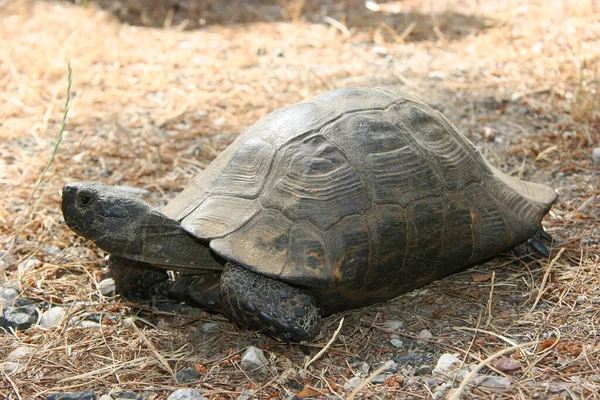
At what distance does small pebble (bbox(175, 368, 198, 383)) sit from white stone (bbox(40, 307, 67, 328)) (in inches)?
32.2

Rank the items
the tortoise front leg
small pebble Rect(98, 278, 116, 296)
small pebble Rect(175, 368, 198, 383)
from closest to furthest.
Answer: small pebble Rect(175, 368, 198, 383) → the tortoise front leg → small pebble Rect(98, 278, 116, 296)

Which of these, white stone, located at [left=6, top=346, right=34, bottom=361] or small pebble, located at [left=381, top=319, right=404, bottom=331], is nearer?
white stone, located at [left=6, top=346, right=34, bottom=361]

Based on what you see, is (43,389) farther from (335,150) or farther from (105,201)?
(335,150)

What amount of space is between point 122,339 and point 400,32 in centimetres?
540

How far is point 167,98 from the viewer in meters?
6.01

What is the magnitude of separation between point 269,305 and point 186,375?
1.53 feet

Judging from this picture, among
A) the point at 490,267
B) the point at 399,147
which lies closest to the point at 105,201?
the point at 399,147

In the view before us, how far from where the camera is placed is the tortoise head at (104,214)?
3.05 metres

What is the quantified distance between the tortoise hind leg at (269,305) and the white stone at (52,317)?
0.92m

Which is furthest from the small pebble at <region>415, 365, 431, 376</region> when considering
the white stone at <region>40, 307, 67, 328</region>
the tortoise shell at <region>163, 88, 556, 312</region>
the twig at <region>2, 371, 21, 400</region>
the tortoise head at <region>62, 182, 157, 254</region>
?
the white stone at <region>40, 307, 67, 328</region>

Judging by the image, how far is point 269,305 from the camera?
2.93m

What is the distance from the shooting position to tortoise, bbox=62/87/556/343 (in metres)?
2.95

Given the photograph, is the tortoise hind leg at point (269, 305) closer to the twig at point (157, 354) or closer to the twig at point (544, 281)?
the twig at point (157, 354)

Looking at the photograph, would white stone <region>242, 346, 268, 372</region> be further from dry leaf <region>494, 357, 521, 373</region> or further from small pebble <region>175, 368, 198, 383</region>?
dry leaf <region>494, 357, 521, 373</region>
